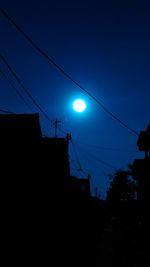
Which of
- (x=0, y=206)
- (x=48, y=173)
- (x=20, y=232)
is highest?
(x=48, y=173)

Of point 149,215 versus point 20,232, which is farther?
point 149,215

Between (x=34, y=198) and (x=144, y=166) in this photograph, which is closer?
(x=34, y=198)

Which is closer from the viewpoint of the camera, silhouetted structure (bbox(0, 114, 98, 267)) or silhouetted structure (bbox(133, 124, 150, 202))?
silhouetted structure (bbox(0, 114, 98, 267))

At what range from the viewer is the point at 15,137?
48.7ft

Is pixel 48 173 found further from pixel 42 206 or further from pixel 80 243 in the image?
pixel 80 243

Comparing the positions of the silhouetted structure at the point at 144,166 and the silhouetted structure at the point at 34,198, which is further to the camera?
the silhouetted structure at the point at 144,166

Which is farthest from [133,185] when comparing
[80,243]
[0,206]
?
[0,206]

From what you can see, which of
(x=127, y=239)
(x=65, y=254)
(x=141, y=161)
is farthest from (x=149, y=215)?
(x=65, y=254)

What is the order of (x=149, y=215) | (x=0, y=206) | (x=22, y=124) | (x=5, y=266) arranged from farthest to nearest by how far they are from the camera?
(x=149, y=215), (x=22, y=124), (x=0, y=206), (x=5, y=266)

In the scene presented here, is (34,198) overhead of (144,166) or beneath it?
beneath

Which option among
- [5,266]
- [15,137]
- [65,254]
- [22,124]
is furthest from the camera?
[65,254]

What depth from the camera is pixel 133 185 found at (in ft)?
109

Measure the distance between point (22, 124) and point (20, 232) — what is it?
4.96m

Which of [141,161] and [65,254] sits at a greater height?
[141,161]
